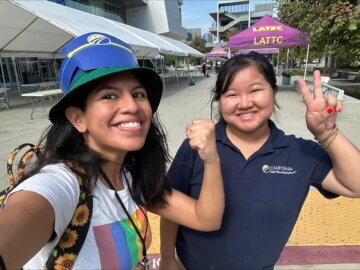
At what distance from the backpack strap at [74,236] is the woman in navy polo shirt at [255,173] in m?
0.59

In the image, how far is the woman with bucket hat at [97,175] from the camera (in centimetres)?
100

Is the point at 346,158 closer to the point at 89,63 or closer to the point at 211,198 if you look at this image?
the point at 211,198

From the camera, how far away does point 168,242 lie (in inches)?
68.4

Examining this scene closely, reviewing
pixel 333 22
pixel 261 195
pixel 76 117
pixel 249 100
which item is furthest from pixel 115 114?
pixel 333 22

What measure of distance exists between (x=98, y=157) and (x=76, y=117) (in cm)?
18

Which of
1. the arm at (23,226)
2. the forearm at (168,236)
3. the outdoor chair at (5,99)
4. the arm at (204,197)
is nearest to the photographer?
the arm at (23,226)

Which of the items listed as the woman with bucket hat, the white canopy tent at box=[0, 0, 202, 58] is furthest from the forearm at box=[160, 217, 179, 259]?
the white canopy tent at box=[0, 0, 202, 58]

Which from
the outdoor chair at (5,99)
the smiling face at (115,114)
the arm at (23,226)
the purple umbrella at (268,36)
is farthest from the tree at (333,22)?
the outdoor chair at (5,99)

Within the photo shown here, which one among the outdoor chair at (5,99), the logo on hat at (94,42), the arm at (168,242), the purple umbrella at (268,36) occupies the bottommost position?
the outdoor chair at (5,99)

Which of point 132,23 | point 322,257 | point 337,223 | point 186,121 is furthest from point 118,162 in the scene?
point 132,23

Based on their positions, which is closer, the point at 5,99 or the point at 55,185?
the point at 55,185

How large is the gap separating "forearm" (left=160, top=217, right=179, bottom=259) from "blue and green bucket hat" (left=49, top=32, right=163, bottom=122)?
827mm

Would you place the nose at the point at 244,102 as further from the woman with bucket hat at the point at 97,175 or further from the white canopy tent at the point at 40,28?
the white canopy tent at the point at 40,28

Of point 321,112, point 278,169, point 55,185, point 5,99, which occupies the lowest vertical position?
point 5,99
